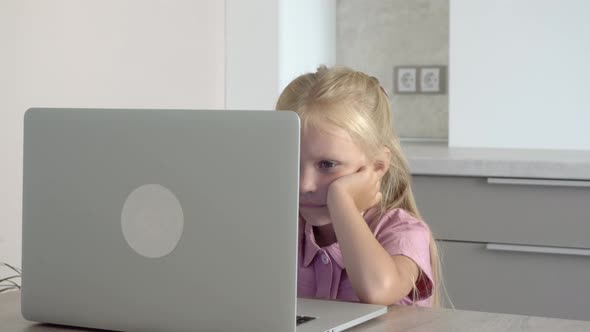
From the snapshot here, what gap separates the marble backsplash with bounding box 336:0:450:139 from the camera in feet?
11.0

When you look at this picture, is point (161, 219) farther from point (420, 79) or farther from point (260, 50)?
point (420, 79)

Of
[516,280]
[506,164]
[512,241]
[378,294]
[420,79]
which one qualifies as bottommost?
[516,280]

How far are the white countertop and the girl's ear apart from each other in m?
1.06

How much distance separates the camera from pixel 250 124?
1.00 m

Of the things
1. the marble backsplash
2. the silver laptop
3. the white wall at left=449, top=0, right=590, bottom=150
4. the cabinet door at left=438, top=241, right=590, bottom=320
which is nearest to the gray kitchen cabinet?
the cabinet door at left=438, top=241, right=590, bottom=320

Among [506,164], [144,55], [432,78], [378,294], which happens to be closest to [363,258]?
[378,294]

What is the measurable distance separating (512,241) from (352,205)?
1346 mm

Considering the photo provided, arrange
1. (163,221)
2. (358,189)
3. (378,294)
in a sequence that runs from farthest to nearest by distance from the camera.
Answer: (358,189) < (378,294) < (163,221)

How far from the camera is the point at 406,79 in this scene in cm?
340

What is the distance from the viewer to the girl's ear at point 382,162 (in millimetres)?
1531

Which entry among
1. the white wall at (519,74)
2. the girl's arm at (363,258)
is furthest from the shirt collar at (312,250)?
the white wall at (519,74)

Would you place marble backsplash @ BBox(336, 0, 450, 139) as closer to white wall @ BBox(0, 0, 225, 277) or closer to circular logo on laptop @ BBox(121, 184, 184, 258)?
white wall @ BBox(0, 0, 225, 277)

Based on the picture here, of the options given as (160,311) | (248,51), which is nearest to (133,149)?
(160,311)

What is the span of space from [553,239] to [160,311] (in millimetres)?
1704
